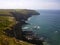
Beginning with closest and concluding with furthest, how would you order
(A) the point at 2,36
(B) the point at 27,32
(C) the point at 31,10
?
(A) the point at 2,36
(B) the point at 27,32
(C) the point at 31,10

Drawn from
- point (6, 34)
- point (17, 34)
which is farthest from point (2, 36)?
point (17, 34)

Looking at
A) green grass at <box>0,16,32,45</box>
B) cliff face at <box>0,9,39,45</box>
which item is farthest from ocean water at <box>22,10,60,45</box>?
green grass at <box>0,16,32,45</box>

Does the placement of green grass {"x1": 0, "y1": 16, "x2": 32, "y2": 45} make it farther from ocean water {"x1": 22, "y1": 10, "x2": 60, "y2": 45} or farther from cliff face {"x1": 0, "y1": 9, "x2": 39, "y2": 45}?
ocean water {"x1": 22, "y1": 10, "x2": 60, "y2": 45}

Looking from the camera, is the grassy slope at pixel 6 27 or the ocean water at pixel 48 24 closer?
the grassy slope at pixel 6 27

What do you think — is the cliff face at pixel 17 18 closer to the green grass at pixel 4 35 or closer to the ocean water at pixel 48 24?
the green grass at pixel 4 35

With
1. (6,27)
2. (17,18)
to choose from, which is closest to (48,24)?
(17,18)

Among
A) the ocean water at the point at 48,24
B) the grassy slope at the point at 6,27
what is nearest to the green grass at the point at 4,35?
the grassy slope at the point at 6,27

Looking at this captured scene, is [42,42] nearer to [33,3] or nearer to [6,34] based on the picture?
[6,34]

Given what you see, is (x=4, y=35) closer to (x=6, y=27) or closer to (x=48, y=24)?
(x=6, y=27)
